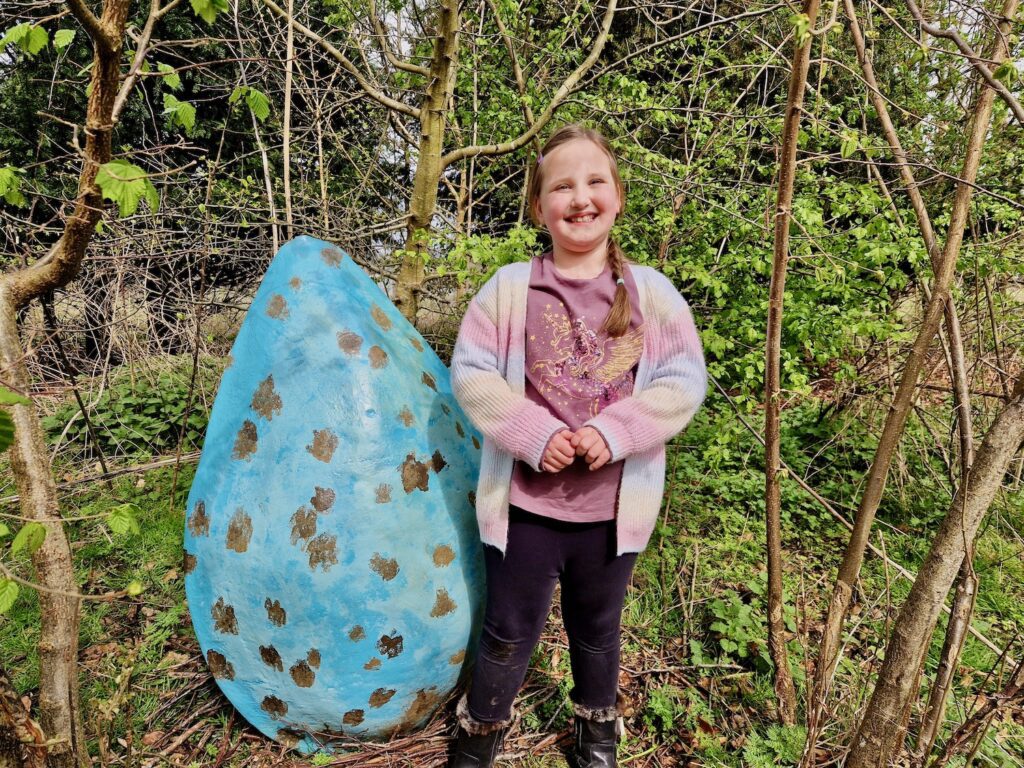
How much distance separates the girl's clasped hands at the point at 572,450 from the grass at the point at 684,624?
0.84 metres

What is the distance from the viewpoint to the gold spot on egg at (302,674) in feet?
5.38

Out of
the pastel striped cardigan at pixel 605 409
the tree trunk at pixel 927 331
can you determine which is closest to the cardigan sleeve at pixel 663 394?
the pastel striped cardigan at pixel 605 409

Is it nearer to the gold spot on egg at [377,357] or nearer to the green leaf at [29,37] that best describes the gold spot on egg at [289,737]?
the gold spot on egg at [377,357]

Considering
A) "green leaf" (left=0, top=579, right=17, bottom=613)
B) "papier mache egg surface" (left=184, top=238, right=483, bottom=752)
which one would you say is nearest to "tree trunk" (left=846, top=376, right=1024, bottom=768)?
"papier mache egg surface" (left=184, top=238, right=483, bottom=752)

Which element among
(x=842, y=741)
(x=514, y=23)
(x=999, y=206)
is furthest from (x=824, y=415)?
(x=514, y=23)

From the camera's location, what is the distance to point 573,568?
1615 mm

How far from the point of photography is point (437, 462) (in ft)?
5.69

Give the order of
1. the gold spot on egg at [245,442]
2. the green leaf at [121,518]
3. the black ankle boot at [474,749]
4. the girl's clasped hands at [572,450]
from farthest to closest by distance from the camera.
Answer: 1. the black ankle boot at [474,749]
2. the gold spot on egg at [245,442]
3. the girl's clasped hands at [572,450]
4. the green leaf at [121,518]

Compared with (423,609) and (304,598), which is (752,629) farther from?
(304,598)

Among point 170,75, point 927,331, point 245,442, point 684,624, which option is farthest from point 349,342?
point 684,624

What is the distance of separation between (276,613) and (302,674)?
0.20 meters

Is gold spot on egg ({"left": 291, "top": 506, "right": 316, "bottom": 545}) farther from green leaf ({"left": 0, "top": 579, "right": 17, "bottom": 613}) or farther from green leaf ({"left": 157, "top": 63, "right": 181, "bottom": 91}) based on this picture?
green leaf ({"left": 157, "top": 63, "right": 181, "bottom": 91})

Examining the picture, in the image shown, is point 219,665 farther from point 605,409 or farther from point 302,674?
point 605,409

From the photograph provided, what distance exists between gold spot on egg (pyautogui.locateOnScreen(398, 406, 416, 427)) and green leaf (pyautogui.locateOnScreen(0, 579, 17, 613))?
Answer: 2.85ft
